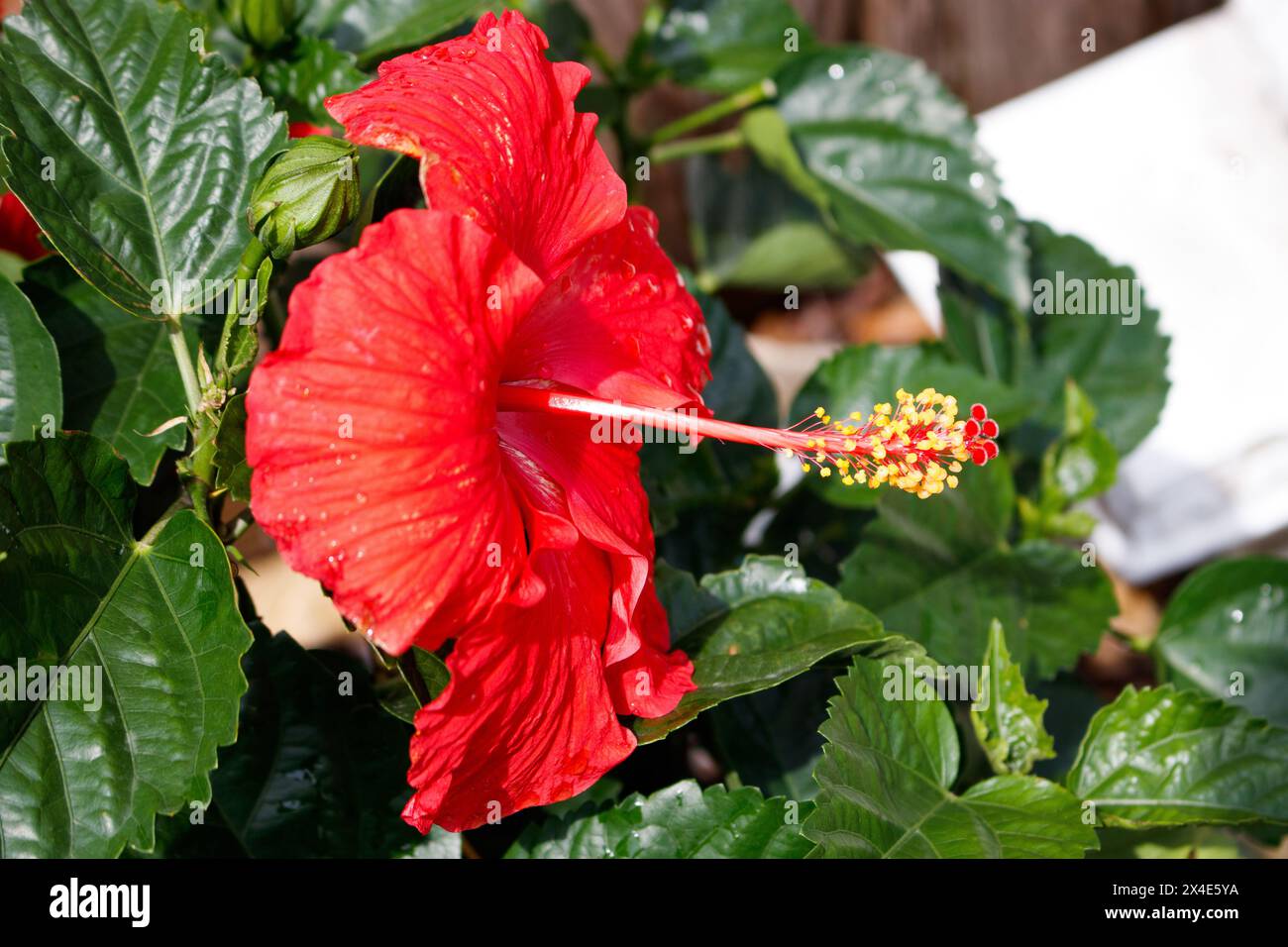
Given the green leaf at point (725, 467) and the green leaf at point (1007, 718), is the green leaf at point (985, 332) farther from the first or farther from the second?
the green leaf at point (1007, 718)

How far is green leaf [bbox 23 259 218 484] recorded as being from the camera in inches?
40.0

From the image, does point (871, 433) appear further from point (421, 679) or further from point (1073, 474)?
point (1073, 474)

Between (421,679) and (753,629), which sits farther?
(753,629)

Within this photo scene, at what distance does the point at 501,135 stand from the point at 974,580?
765 mm

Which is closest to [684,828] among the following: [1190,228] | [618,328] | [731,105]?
[618,328]

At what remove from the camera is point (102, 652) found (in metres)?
0.87

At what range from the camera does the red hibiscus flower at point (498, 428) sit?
731mm

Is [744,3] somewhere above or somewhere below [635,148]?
above

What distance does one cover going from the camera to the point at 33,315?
0.96 m

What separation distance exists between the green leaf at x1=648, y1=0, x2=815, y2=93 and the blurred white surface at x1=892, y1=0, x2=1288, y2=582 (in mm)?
656

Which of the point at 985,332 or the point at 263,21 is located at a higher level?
the point at 263,21
